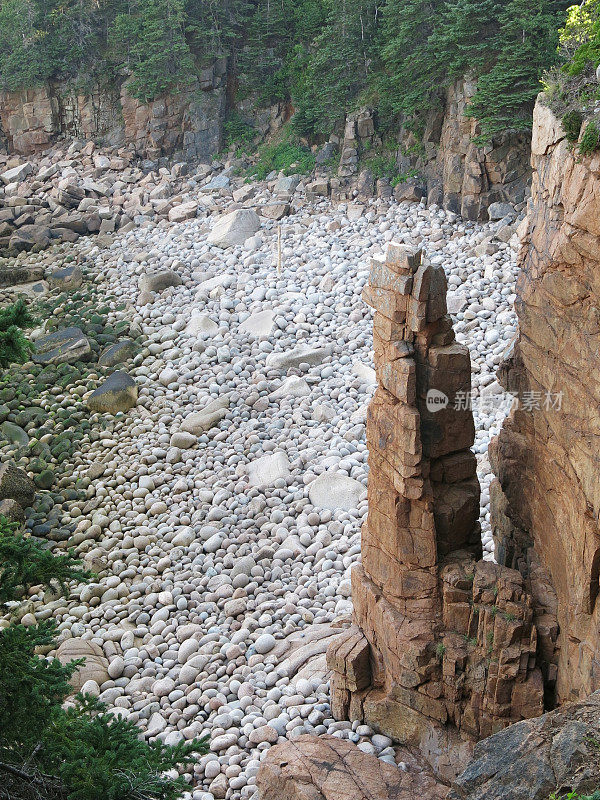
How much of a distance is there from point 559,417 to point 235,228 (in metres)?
14.5

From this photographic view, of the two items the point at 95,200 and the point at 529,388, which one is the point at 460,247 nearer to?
the point at 529,388

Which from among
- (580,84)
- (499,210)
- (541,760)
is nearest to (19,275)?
(499,210)

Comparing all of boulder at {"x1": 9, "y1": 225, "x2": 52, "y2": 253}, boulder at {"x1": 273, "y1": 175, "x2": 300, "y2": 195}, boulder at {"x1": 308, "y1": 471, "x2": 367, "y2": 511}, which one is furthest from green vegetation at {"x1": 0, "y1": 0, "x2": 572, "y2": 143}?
boulder at {"x1": 308, "y1": 471, "x2": 367, "y2": 511}

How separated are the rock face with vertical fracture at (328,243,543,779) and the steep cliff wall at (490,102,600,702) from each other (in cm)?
44

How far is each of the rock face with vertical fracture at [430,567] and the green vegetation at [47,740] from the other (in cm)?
229

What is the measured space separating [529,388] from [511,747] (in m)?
3.48

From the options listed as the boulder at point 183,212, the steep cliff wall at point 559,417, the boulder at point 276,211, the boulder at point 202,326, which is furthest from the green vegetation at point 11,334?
the boulder at point 183,212

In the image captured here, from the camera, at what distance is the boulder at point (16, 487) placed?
460 inches

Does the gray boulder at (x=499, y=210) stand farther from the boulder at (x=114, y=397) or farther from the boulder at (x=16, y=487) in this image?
the boulder at (x=16, y=487)

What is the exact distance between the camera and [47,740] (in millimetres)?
4570

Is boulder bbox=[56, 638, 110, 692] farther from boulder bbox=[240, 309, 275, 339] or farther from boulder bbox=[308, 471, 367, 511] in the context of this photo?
boulder bbox=[240, 309, 275, 339]

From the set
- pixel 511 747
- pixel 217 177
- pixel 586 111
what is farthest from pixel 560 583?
pixel 217 177

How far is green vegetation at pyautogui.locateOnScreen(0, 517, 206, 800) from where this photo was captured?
4219mm

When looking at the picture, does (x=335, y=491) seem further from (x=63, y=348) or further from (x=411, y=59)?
(x=411, y=59)
